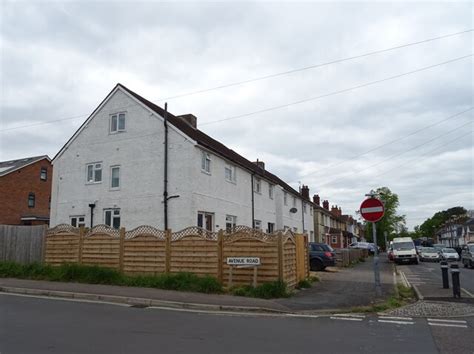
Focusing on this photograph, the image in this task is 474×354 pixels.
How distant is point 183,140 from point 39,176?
85.5 feet

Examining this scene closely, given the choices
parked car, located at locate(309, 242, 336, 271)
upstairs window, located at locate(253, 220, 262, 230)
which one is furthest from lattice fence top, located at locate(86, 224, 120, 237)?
upstairs window, located at locate(253, 220, 262, 230)

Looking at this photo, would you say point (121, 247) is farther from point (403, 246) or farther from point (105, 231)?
point (403, 246)

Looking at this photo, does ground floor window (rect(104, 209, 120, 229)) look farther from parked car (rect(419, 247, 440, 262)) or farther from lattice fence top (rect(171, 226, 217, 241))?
parked car (rect(419, 247, 440, 262))

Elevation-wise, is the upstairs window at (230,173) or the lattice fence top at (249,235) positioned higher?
the upstairs window at (230,173)

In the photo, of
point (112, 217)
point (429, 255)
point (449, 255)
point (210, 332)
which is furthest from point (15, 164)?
point (449, 255)

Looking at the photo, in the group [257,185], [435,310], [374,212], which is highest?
[257,185]

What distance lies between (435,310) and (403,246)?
85.2 ft

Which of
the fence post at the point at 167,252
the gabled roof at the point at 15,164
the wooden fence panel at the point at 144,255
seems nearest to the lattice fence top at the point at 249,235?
the fence post at the point at 167,252

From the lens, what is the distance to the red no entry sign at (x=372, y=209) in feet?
40.9

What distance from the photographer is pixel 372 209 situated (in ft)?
41.3

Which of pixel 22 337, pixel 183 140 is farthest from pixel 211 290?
pixel 183 140

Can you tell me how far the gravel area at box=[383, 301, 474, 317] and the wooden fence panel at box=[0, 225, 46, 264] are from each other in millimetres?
14296

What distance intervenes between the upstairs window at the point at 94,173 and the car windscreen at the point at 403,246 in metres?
24.9

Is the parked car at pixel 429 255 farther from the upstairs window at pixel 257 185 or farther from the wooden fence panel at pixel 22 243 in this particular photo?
the wooden fence panel at pixel 22 243
